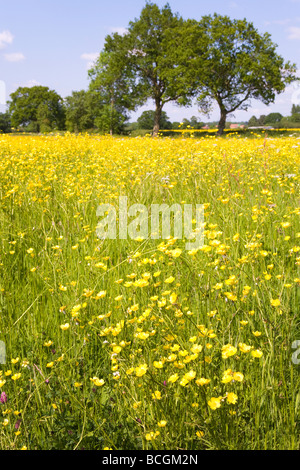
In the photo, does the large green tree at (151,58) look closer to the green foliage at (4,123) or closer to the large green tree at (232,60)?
the large green tree at (232,60)

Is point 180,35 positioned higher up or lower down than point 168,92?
higher up

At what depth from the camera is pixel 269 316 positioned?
1848 mm

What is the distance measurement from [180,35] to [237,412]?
38373 mm

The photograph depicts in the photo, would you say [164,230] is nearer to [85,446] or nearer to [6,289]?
[6,289]

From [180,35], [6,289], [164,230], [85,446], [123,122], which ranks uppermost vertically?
[180,35]

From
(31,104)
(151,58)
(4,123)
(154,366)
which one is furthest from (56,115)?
(154,366)

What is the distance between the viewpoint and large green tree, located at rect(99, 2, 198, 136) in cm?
3406

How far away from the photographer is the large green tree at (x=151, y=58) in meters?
34.1

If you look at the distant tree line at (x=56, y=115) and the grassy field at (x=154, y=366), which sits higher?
the distant tree line at (x=56, y=115)

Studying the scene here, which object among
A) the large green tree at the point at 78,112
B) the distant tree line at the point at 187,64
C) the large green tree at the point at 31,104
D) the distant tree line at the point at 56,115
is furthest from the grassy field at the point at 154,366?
the large green tree at the point at 31,104

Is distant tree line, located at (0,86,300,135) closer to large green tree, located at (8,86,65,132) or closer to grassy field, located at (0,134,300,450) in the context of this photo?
large green tree, located at (8,86,65,132)

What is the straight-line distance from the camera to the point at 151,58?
35.6 metres

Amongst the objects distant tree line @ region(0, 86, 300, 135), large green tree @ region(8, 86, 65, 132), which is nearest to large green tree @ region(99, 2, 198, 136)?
distant tree line @ region(0, 86, 300, 135)
